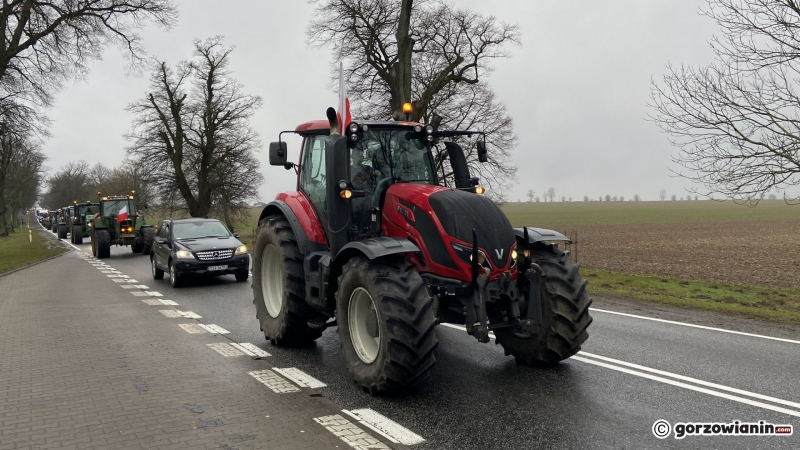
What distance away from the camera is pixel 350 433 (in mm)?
4367

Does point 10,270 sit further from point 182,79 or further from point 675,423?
point 182,79

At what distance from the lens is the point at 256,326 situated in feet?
28.2

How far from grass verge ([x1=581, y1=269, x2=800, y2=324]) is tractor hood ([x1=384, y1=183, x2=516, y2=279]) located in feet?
18.3

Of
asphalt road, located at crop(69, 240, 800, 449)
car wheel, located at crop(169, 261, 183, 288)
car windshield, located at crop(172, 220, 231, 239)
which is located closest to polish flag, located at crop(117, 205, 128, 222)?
car windshield, located at crop(172, 220, 231, 239)

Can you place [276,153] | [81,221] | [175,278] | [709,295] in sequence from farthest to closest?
[81,221]
[175,278]
[709,295]
[276,153]

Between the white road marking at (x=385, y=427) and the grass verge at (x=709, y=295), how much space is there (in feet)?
22.0

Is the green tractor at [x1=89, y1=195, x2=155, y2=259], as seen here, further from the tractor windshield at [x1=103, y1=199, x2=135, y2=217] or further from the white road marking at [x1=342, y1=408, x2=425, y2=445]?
the white road marking at [x1=342, y1=408, x2=425, y2=445]

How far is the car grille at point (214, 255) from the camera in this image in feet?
44.6

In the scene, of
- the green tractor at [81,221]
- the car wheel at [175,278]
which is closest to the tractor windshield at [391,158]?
the car wheel at [175,278]

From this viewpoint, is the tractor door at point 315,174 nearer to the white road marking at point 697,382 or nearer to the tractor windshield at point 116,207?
the white road marking at point 697,382

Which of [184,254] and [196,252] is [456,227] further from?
[184,254]

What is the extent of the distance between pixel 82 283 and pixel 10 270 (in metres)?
6.86

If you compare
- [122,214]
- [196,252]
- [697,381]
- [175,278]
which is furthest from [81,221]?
[697,381]

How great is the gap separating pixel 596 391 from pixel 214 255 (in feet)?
34.6
